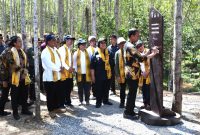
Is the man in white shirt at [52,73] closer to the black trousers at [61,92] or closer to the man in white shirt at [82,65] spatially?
the black trousers at [61,92]

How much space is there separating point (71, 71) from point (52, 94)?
2.57 feet

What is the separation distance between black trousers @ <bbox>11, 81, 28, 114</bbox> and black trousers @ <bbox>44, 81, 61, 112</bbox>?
A: 553 mm

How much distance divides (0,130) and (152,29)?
3.93 meters

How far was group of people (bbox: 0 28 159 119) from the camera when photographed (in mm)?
7750

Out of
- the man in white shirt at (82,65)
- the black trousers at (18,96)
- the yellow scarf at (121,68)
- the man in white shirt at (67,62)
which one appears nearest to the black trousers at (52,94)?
the man in white shirt at (67,62)

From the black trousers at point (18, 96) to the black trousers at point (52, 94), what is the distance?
0.55m

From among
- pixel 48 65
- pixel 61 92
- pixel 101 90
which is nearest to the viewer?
pixel 48 65

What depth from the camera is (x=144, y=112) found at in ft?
25.4

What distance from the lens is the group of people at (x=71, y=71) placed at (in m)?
7.75

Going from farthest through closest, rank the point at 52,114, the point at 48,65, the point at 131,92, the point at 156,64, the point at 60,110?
the point at 60,110
the point at 52,114
the point at 48,65
the point at 131,92
the point at 156,64

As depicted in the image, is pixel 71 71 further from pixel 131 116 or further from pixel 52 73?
pixel 131 116

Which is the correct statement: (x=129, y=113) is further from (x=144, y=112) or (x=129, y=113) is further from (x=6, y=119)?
(x=6, y=119)

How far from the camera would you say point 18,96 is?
8.59 metres

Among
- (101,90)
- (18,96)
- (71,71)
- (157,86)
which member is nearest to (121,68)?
(101,90)
